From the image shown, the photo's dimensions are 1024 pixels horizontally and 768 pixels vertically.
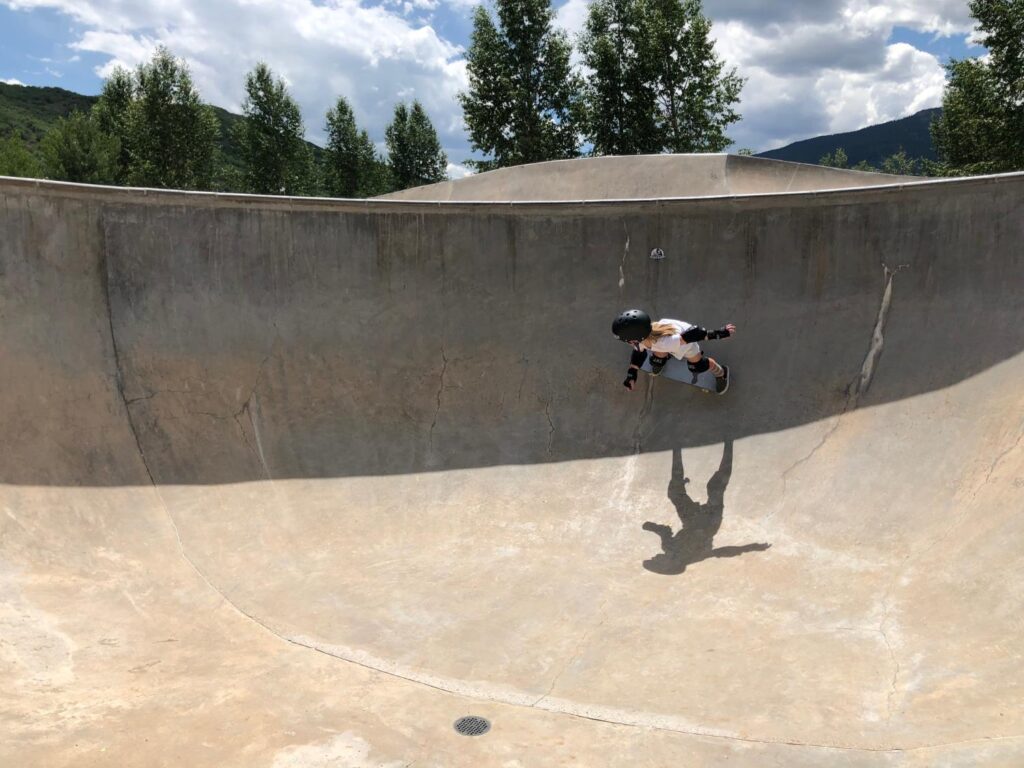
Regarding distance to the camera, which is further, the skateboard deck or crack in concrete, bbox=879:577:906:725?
the skateboard deck

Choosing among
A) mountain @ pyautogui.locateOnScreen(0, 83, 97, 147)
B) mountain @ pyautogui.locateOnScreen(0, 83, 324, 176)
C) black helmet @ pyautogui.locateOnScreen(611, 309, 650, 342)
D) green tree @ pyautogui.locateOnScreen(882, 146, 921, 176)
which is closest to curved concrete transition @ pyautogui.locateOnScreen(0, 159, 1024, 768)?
black helmet @ pyautogui.locateOnScreen(611, 309, 650, 342)

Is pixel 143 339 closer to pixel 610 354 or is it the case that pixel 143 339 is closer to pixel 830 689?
pixel 610 354

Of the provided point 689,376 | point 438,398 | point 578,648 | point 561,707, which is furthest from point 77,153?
point 561,707

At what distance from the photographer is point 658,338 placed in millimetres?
5730

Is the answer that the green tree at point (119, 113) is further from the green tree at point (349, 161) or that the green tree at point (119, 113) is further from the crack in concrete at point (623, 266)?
the crack in concrete at point (623, 266)

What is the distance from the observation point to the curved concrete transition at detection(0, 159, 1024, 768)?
12.9 feet

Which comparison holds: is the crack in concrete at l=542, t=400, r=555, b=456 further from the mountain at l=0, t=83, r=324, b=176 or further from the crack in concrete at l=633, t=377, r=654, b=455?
the mountain at l=0, t=83, r=324, b=176

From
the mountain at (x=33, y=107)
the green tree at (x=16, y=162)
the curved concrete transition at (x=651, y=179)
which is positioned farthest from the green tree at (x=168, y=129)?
the mountain at (x=33, y=107)

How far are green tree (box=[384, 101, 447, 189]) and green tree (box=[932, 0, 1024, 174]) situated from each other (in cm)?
2323

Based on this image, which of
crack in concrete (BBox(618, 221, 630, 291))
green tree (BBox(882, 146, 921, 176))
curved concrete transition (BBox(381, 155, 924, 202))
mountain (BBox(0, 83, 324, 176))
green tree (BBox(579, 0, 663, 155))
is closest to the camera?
crack in concrete (BBox(618, 221, 630, 291))

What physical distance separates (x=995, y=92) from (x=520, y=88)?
17.0 meters

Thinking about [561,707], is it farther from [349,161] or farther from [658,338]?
[349,161]

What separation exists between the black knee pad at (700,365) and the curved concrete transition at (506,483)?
54 centimetres

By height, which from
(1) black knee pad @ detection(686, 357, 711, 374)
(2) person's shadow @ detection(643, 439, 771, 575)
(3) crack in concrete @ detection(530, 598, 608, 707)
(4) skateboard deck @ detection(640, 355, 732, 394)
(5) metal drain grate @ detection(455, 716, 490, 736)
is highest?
(1) black knee pad @ detection(686, 357, 711, 374)
